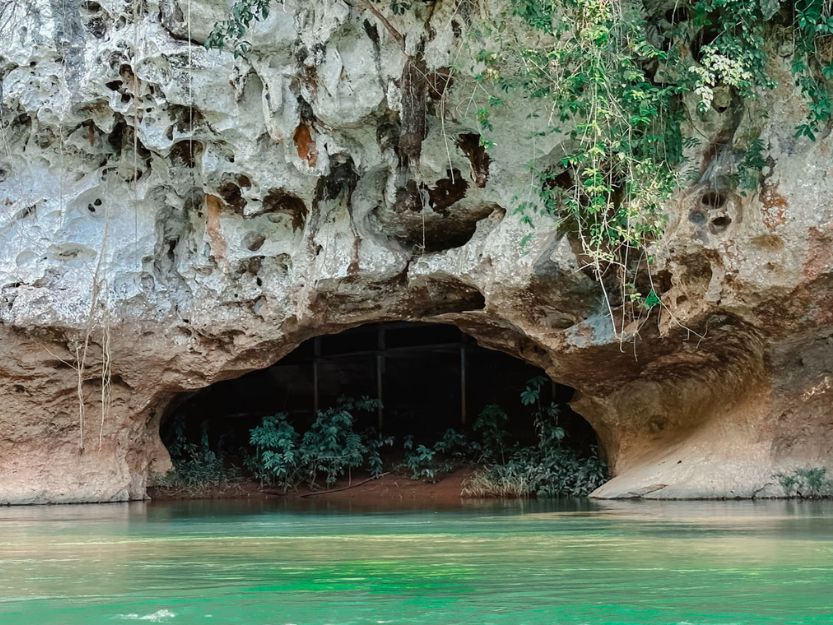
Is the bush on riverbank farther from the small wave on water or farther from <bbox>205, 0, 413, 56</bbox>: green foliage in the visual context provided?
the small wave on water

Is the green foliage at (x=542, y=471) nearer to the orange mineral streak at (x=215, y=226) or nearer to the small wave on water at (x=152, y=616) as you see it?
the orange mineral streak at (x=215, y=226)

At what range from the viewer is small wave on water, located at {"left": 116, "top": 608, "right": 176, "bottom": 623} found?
123 inches

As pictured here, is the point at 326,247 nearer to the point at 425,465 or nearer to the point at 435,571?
the point at 425,465

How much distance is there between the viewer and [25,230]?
10.8 m

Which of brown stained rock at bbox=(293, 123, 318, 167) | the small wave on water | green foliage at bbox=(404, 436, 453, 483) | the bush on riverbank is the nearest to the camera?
the small wave on water

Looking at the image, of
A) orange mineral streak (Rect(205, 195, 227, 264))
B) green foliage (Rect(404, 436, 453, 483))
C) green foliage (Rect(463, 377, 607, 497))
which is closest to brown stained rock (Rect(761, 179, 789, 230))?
green foliage (Rect(463, 377, 607, 497))

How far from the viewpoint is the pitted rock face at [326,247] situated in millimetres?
9086

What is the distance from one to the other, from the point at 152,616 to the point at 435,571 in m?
1.36

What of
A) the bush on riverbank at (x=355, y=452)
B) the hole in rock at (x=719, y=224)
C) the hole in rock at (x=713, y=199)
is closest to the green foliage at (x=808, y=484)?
the hole in rock at (x=719, y=224)

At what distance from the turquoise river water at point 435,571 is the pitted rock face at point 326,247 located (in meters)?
2.05

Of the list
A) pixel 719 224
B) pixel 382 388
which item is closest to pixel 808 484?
pixel 719 224

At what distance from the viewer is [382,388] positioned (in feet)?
49.3

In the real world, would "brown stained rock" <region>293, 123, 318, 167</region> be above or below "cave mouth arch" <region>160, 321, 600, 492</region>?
above

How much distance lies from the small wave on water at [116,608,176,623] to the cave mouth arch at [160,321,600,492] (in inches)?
420
